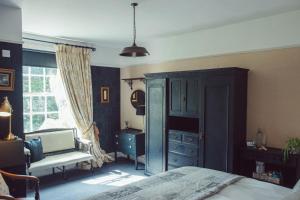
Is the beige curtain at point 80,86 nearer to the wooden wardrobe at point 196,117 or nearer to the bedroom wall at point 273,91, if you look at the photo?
the wooden wardrobe at point 196,117

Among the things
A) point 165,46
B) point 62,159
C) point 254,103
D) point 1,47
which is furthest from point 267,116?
point 1,47

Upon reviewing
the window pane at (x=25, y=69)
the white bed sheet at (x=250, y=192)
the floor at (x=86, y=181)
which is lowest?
the floor at (x=86, y=181)

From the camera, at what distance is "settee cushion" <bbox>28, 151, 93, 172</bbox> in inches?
160

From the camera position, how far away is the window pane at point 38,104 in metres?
4.78

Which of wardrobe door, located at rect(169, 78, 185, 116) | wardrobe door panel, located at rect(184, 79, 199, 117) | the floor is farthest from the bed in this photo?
the floor

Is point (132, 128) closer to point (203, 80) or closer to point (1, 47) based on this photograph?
point (203, 80)

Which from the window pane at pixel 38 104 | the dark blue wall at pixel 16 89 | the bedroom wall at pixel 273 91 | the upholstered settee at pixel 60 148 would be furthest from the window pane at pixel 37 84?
the bedroom wall at pixel 273 91

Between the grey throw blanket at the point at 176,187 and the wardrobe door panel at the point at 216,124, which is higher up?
the wardrobe door panel at the point at 216,124

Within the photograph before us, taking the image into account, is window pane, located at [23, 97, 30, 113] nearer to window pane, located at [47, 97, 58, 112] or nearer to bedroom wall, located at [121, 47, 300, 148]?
window pane, located at [47, 97, 58, 112]

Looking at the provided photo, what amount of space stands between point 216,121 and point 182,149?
2.74 ft

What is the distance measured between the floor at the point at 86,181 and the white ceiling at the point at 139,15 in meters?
2.65

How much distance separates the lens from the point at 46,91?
495 cm

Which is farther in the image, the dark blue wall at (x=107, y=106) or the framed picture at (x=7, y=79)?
the dark blue wall at (x=107, y=106)

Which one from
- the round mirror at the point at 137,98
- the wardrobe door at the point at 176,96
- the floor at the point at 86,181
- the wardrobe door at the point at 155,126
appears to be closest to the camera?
the floor at the point at 86,181
